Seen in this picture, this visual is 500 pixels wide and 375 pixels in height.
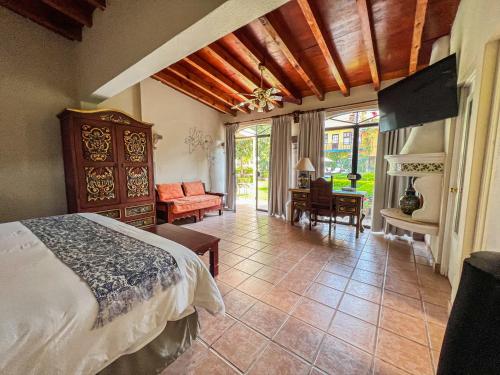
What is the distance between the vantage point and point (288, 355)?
1360 mm

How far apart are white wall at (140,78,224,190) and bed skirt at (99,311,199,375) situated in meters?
3.78

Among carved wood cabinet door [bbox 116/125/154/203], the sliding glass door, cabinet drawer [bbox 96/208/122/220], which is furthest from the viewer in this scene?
the sliding glass door

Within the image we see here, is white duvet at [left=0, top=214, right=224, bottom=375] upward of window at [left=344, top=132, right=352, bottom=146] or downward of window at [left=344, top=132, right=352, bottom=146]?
downward

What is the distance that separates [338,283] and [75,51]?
4887mm

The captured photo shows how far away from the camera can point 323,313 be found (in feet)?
5.74

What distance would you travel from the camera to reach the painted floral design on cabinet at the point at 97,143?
9.49ft

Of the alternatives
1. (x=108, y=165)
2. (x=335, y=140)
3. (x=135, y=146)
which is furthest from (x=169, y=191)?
(x=335, y=140)

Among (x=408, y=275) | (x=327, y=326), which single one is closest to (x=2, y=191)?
(x=327, y=326)

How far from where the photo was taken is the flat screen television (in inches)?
79.6

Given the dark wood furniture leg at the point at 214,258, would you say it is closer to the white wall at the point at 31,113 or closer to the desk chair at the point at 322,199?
the desk chair at the point at 322,199

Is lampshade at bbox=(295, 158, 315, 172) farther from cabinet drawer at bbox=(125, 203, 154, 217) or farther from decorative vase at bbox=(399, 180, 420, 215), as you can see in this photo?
cabinet drawer at bbox=(125, 203, 154, 217)

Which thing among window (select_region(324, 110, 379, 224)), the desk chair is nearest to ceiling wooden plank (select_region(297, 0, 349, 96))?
window (select_region(324, 110, 379, 224))

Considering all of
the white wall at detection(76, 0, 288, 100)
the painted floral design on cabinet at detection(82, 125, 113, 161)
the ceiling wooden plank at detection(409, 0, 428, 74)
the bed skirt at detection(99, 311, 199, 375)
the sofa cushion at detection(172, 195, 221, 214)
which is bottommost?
the bed skirt at detection(99, 311, 199, 375)

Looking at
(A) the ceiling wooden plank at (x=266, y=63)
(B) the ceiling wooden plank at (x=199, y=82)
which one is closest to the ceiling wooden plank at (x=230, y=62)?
(A) the ceiling wooden plank at (x=266, y=63)
